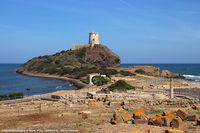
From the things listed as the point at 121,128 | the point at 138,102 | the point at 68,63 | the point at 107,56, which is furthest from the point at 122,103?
the point at 107,56

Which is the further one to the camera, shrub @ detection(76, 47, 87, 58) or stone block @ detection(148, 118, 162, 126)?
shrub @ detection(76, 47, 87, 58)

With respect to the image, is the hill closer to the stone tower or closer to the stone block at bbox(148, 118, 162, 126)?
the stone tower

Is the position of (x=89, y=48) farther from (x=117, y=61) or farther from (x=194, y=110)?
(x=194, y=110)

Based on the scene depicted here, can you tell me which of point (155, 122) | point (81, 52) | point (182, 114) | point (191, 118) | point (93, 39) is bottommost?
point (191, 118)

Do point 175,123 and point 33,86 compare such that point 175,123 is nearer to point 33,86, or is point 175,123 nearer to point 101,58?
point 33,86

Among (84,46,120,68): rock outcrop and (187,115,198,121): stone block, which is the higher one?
(84,46,120,68): rock outcrop

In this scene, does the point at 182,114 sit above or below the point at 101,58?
below

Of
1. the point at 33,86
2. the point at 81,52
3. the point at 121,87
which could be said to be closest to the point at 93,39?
the point at 81,52

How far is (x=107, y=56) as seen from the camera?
128125 mm

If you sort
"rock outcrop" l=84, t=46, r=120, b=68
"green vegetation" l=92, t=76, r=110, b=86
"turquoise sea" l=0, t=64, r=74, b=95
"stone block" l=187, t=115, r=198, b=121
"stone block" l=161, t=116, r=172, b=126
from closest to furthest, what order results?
"stone block" l=161, t=116, r=172, b=126
"stone block" l=187, t=115, r=198, b=121
"turquoise sea" l=0, t=64, r=74, b=95
"green vegetation" l=92, t=76, r=110, b=86
"rock outcrop" l=84, t=46, r=120, b=68

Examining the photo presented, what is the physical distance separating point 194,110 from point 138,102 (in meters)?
5.32

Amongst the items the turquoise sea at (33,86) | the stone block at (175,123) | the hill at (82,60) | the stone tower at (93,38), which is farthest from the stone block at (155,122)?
the stone tower at (93,38)

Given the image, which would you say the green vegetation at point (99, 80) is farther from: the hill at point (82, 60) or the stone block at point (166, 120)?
the hill at point (82, 60)

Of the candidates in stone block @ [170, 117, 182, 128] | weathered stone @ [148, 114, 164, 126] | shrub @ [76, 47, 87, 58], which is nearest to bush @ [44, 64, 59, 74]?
shrub @ [76, 47, 87, 58]
